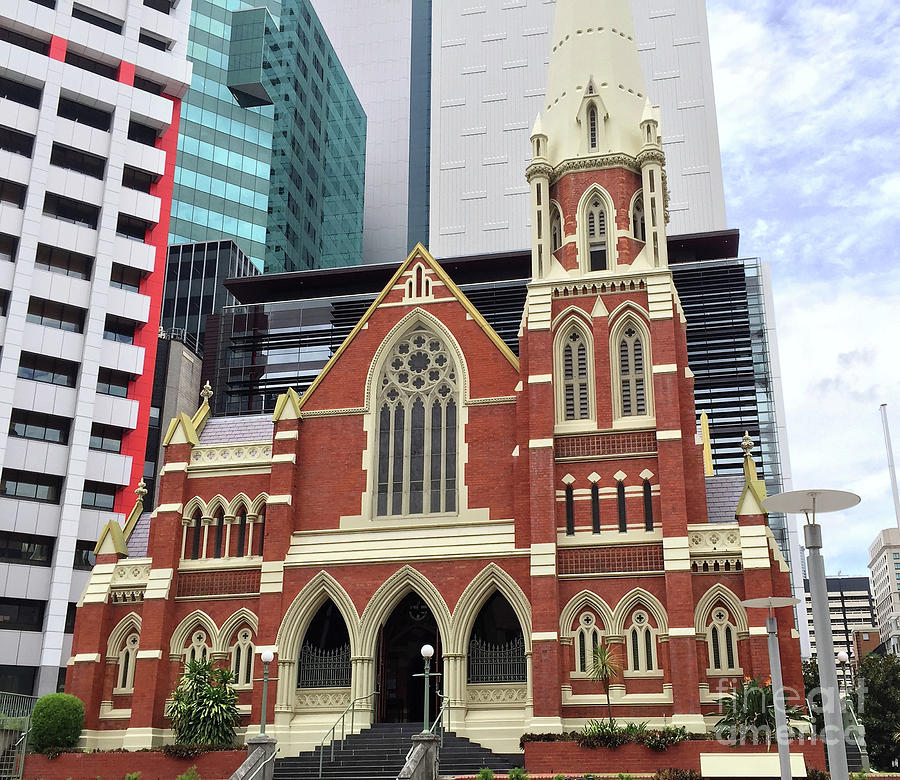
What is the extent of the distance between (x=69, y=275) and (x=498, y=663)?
38.9 meters

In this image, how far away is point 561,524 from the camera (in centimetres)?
3566

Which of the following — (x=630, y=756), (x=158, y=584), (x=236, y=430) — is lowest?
(x=630, y=756)

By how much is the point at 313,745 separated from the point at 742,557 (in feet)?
48.6

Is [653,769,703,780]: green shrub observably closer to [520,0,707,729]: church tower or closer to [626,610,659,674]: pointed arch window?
[520,0,707,729]: church tower

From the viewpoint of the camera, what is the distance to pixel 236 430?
1735 inches

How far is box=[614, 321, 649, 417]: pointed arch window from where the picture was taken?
36.8m

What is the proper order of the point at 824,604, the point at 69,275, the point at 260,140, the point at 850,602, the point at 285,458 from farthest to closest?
the point at 850,602 < the point at 260,140 < the point at 69,275 < the point at 285,458 < the point at 824,604

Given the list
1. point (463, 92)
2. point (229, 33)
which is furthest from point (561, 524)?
point (229, 33)

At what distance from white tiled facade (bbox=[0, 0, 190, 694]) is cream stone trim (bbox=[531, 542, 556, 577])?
3155 cm

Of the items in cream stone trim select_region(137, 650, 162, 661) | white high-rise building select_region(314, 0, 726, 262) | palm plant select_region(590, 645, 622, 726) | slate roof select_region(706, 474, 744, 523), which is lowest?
palm plant select_region(590, 645, 622, 726)

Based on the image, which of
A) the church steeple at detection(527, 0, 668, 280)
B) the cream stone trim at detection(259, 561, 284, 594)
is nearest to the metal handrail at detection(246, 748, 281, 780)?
the cream stone trim at detection(259, 561, 284, 594)

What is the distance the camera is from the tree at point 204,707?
3434 centimetres

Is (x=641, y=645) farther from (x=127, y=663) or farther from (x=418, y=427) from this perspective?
(x=127, y=663)

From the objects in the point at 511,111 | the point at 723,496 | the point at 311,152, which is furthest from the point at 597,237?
the point at 311,152
